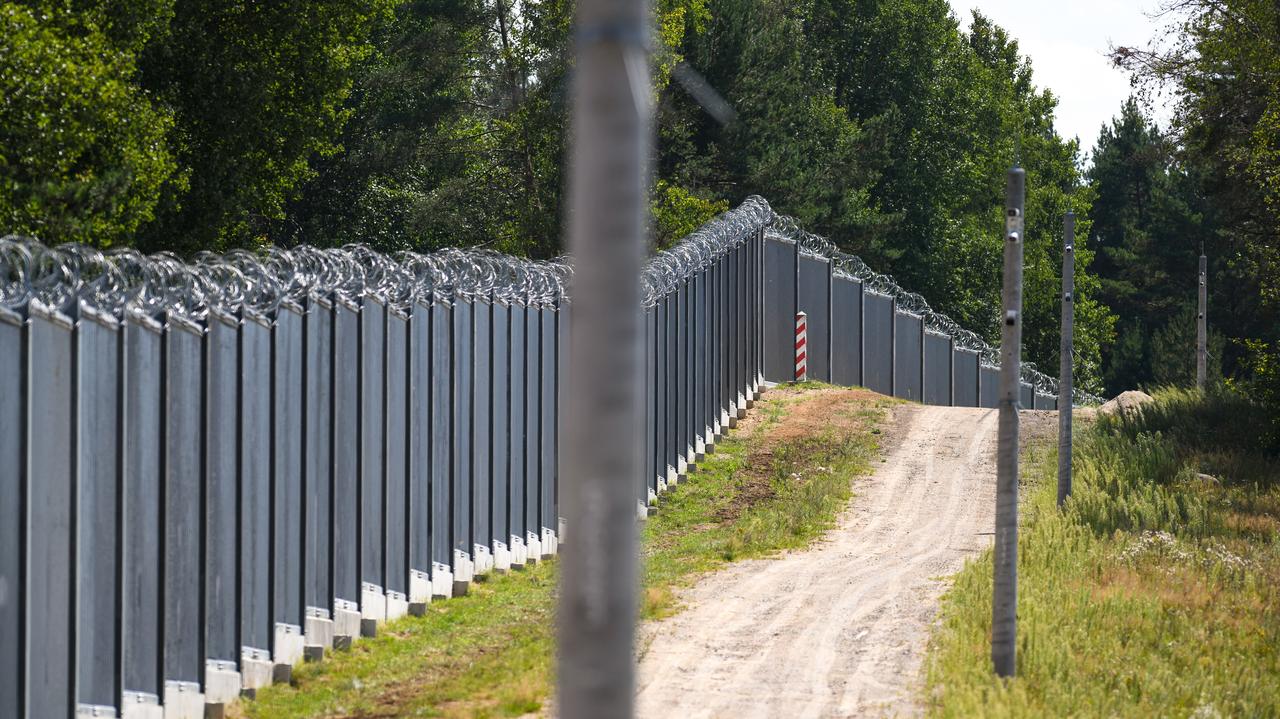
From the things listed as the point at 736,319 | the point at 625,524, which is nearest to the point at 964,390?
the point at 736,319

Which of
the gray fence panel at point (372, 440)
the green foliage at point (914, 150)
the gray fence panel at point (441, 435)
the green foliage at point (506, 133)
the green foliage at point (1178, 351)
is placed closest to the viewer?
the gray fence panel at point (372, 440)

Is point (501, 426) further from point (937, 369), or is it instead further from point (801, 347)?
point (937, 369)

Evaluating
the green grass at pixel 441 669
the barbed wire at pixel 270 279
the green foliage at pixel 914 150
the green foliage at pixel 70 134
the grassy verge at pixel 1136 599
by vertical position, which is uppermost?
the green foliage at pixel 914 150

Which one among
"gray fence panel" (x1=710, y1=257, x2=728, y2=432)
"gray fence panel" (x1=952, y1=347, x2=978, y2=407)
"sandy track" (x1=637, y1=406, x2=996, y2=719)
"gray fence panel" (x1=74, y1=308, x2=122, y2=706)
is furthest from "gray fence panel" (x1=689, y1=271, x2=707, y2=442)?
"gray fence panel" (x1=952, y1=347, x2=978, y2=407)

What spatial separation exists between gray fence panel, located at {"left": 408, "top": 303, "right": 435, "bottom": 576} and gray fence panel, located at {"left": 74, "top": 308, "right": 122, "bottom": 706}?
15.0ft

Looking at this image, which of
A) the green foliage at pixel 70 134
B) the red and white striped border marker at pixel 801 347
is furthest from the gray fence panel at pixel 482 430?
the red and white striped border marker at pixel 801 347

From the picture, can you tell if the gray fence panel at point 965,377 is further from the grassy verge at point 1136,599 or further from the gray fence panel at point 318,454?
the gray fence panel at point 318,454

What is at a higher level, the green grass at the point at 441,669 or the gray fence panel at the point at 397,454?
the gray fence panel at the point at 397,454

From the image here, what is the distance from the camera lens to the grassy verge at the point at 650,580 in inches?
384

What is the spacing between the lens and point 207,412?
9422 mm

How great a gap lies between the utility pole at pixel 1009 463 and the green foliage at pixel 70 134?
42.2ft

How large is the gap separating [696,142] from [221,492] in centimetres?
3606

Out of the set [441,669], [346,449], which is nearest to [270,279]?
[346,449]

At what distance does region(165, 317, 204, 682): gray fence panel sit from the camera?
29.3 feet
